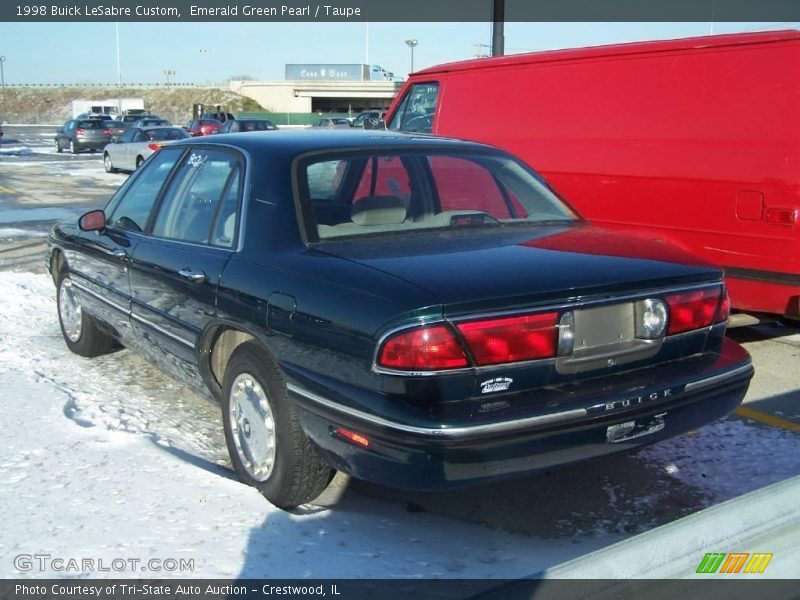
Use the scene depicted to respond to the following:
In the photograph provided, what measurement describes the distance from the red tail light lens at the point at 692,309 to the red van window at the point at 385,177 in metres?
1.38

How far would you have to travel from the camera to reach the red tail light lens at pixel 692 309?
3.39 metres

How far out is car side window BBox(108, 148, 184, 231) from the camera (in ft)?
15.9

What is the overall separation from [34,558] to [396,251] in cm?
177

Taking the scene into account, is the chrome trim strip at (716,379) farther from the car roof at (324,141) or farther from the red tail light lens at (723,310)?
the car roof at (324,141)

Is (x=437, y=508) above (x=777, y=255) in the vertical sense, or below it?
below

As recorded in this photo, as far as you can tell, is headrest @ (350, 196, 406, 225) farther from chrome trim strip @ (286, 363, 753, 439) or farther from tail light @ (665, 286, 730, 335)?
tail light @ (665, 286, 730, 335)

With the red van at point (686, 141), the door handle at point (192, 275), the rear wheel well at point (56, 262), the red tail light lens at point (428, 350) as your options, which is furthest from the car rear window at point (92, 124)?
the red tail light lens at point (428, 350)

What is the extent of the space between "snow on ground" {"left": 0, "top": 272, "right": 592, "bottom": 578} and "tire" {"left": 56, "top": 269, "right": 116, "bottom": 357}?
1.07m

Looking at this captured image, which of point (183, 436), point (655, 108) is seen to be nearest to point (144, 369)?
point (183, 436)

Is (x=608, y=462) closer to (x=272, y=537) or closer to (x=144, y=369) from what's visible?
(x=272, y=537)

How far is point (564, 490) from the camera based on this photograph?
3930 mm

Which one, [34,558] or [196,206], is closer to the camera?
[34,558]

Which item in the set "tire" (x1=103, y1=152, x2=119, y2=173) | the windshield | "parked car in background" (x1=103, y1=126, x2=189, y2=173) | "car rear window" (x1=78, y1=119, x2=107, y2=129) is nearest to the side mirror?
the windshield

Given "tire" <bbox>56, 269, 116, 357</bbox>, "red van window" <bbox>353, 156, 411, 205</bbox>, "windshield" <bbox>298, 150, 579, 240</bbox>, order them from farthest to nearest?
"tire" <bbox>56, 269, 116, 357</bbox>, "red van window" <bbox>353, 156, 411, 205</bbox>, "windshield" <bbox>298, 150, 579, 240</bbox>
